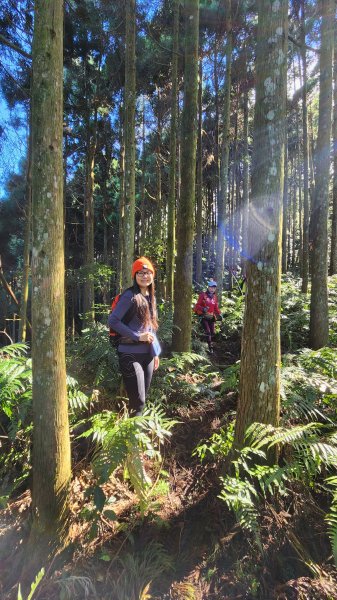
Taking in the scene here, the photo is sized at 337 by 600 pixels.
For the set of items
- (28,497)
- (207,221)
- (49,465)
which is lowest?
(28,497)

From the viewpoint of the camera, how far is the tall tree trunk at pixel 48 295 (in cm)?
258

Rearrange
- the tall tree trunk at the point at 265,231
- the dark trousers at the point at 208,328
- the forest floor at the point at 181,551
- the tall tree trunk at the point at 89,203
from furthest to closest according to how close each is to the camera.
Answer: the tall tree trunk at the point at 89,203 < the dark trousers at the point at 208,328 < the tall tree trunk at the point at 265,231 < the forest floor at the point at 181,551

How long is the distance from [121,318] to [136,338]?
29cm

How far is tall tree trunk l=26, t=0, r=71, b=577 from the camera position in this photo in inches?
102

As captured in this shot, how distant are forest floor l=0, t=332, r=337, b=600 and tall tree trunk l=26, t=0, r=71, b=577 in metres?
0.27

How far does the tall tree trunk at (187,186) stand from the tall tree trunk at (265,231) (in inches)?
104

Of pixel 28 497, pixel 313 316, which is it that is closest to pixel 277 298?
pixel 28 497

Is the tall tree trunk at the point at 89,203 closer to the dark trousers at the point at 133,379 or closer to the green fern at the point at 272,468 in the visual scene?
the dark trousers at the point at 133,379

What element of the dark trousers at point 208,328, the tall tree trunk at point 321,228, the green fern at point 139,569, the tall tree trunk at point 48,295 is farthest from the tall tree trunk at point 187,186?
the green fern at point 139,569

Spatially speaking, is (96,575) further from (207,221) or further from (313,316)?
(207,221)

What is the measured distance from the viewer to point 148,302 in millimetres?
4016

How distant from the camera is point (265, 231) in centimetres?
312

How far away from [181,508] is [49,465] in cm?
140

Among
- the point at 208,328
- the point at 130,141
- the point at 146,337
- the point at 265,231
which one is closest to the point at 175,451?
the point at 146,337
